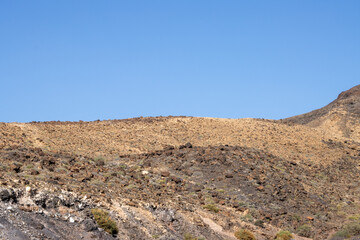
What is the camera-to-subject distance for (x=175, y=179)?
32625 mm

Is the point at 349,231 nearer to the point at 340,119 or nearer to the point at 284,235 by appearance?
the point at 284,235

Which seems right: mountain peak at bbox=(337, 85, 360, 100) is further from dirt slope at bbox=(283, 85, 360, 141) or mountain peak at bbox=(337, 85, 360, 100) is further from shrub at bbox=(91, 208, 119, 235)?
shrub at bbox=(91, 208, 119, 235)

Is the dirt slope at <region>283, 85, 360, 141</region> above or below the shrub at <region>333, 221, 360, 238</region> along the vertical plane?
above

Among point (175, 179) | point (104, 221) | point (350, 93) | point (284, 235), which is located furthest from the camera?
point (350, 93)

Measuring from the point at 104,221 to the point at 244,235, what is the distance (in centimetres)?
835

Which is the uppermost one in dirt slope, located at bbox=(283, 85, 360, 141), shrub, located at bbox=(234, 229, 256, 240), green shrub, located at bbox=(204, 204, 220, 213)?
dirt slope, located at bbox=(283, 85, 360, 141)

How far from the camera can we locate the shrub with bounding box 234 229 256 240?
1008 inches

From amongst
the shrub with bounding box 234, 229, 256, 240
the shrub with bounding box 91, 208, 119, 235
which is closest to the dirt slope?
the shrub with bounding box 234, 229, 256, 240

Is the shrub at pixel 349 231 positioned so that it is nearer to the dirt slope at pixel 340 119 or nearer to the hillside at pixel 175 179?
the hillside at pixel 175 179

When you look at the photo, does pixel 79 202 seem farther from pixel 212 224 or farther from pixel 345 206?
pixel 345 206

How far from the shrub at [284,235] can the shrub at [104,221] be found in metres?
10.7

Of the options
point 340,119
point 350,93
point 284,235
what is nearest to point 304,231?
point 284,235

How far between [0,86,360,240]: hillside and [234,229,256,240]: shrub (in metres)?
0.36

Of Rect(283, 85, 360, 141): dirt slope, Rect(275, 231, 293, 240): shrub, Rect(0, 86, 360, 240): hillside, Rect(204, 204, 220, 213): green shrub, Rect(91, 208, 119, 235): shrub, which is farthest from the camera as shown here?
Rect(283, 85, 360, 141): dirt slope
